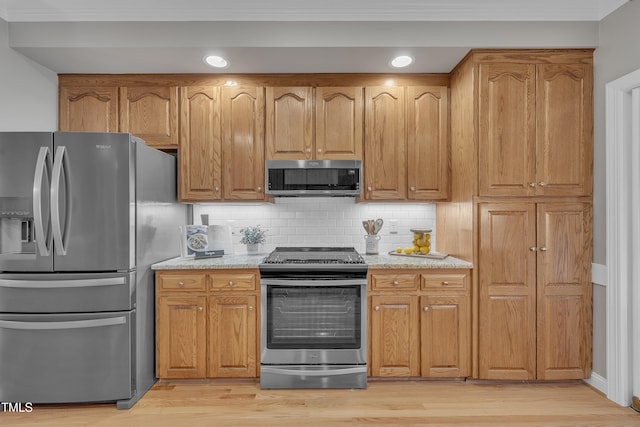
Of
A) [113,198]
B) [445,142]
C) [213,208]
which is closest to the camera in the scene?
[113,198]

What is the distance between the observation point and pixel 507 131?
9.08 feet

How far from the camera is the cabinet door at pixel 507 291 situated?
2744 millimetres

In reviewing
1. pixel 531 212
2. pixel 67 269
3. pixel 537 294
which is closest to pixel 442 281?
pixel 537 294

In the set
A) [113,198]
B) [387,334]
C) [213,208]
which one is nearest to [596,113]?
[387,334]

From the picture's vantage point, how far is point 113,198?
2.47 meters

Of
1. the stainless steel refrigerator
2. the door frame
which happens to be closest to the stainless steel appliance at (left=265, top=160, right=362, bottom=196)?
the stainless steel refrigerator

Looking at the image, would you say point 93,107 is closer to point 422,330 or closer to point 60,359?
point 60,359

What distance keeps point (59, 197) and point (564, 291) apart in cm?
360

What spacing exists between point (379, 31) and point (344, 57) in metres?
0.32

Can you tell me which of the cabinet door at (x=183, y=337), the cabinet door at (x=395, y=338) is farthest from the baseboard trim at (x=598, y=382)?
the cabinet door at (x=183, y=337)

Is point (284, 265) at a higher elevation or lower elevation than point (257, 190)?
lower

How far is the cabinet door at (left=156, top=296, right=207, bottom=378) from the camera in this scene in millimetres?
2785

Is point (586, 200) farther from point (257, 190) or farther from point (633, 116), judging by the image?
point (257, 190)

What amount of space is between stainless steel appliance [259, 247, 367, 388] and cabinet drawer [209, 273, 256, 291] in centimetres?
11
